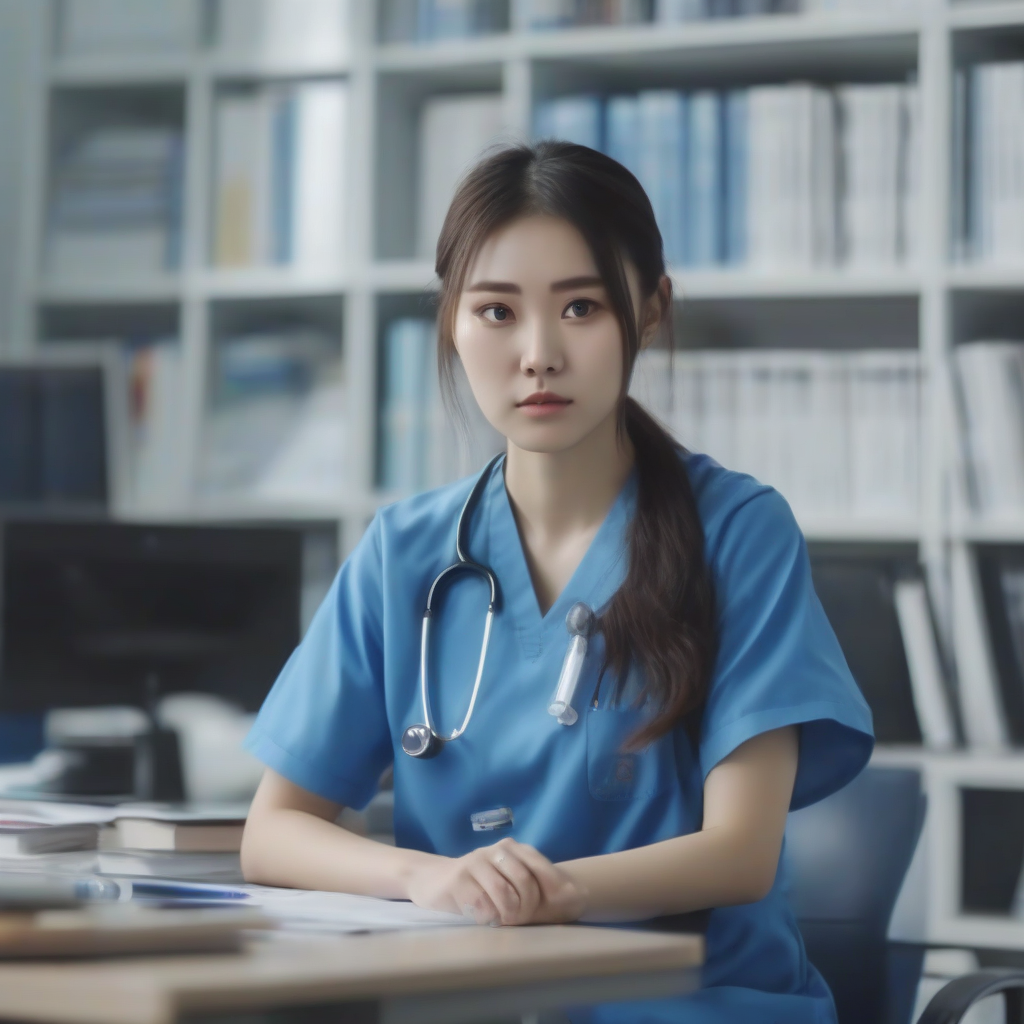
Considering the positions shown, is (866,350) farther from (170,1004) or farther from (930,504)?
(170,1004)

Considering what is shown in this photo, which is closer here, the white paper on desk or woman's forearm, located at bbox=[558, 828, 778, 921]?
the white paper on desk

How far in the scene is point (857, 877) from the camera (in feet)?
3.85

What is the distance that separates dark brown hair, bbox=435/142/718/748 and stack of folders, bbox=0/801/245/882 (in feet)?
1.19

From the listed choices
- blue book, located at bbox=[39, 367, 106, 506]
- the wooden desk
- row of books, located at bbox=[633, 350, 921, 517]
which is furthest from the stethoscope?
blue book, located at bbox=[39, 367, 106, 506]

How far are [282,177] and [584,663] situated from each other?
1.61 m

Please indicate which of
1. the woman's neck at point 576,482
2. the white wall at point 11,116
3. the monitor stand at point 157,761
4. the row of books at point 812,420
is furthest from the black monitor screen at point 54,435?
the woman's neck at point 576,482

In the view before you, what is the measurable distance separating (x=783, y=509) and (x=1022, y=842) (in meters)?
1.12

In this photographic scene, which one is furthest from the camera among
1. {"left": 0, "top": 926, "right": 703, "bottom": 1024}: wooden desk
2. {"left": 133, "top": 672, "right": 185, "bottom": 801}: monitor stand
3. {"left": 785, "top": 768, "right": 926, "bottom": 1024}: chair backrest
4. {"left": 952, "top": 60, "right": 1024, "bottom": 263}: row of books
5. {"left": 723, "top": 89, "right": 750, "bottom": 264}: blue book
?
{"left": 723, "top": 89, "right": 750, "bottom": 264}: blue book

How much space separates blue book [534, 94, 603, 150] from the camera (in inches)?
88.9

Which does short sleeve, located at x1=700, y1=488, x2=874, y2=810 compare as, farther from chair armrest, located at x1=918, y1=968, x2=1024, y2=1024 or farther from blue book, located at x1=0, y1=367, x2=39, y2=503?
blue book, located at x1=0, y1=367, x2=39, y2=503

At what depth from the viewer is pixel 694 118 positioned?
2.21 metres

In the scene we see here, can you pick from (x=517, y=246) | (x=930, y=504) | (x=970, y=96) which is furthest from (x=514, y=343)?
(x=970, y=96)

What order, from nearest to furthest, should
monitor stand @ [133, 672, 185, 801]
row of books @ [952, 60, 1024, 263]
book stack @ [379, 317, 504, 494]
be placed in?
monitor stand @ [133, 672, 185, 801]
row of books @ [952, 60, 1024, 263]
book stack @ [379, 317, 504, 494]

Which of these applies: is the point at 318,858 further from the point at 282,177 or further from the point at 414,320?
the point at 282,177
